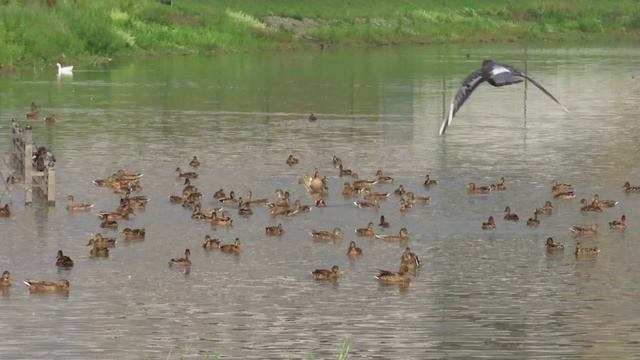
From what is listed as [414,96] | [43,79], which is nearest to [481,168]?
[414,96]

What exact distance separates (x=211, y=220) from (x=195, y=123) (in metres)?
20.9

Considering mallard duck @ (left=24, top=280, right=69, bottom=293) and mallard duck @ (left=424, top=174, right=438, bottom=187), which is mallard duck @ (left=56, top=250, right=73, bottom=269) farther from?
mallard duck @ (left=424, top=174, right=438, bottom=187)

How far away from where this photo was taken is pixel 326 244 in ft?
108

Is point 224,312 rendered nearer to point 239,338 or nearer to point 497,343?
point 239,338

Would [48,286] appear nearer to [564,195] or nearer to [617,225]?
[617,225]

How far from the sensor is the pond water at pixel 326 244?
2547 cm

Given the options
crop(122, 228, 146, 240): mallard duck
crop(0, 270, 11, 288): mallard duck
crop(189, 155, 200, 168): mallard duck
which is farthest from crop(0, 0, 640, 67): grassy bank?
crop(0, 270, 11, 288): mallard duck

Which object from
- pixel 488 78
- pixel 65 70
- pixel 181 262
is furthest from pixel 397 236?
pixel 65 70

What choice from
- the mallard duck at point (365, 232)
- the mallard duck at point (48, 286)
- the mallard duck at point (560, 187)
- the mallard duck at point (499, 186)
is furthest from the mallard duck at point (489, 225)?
the mallard duck at point (48, 286)

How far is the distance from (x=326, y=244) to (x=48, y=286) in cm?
671

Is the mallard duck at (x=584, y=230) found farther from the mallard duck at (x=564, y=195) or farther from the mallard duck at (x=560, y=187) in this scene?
the mallard duck at (x=560, y=187)

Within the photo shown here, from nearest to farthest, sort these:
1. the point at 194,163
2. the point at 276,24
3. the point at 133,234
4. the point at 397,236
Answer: the point at 133,234, the point at 397,236, the point at 194,163, the point at 276,24

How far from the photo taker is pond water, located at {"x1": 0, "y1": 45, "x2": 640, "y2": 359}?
2547 cm

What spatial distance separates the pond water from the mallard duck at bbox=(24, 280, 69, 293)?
163mm
